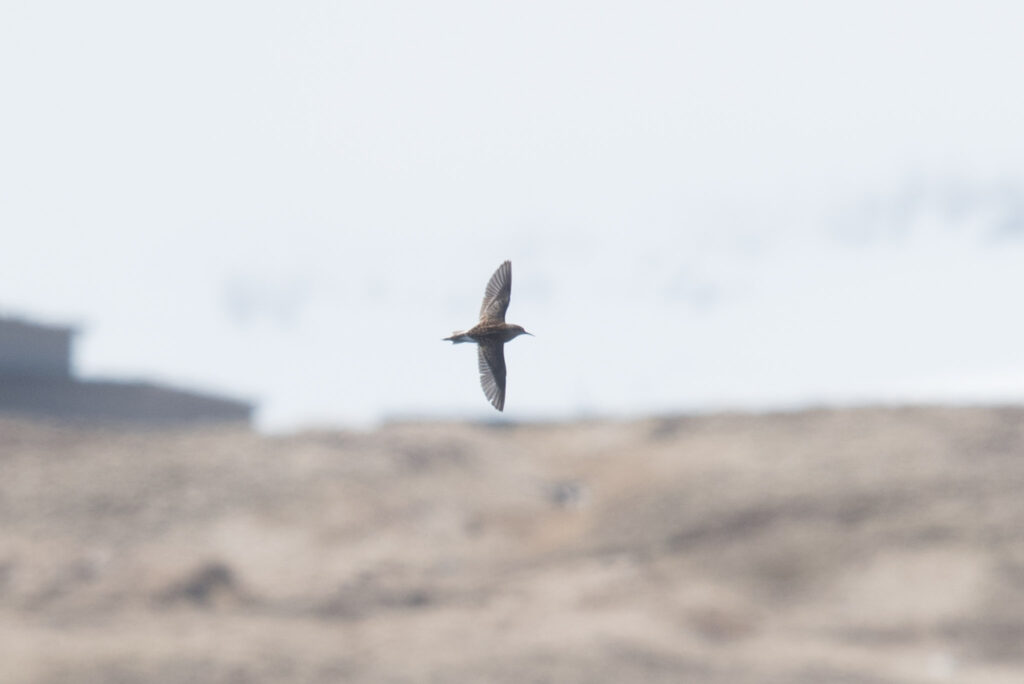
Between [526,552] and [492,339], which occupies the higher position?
[492,339]

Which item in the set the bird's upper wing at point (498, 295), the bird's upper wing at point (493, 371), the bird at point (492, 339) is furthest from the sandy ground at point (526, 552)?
the bird's upper wing at point (493, 371)

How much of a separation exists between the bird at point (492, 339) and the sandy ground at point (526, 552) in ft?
103

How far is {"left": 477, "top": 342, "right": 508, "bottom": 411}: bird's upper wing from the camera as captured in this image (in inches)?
107

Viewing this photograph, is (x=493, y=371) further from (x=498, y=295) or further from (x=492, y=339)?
(x=498, y=295)

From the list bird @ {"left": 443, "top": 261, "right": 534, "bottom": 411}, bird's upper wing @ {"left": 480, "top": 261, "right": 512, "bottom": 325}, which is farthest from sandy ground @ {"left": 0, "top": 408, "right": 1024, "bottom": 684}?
bird @ {"left": 443, "top": 261, "right": 534, "bottom": 411}

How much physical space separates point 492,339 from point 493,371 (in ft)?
0.41

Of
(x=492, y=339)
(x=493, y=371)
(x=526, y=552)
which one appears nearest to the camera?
(x=493, y=371)

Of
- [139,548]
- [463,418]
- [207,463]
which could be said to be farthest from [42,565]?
[463,418]

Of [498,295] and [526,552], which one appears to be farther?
[526,552]

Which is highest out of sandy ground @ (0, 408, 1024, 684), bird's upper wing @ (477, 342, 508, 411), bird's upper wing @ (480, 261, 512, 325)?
bird's upper wing @ (480, 261, 512, 325)

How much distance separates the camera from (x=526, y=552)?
47469 millimetres

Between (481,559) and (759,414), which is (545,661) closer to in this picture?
(481,559)

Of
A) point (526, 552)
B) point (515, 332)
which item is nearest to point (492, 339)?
point (515, 332)

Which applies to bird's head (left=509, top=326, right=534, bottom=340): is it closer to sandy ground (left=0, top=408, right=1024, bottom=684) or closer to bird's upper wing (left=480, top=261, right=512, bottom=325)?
bird's upper wing (left=480, top=261, right=512, bottom=325)
